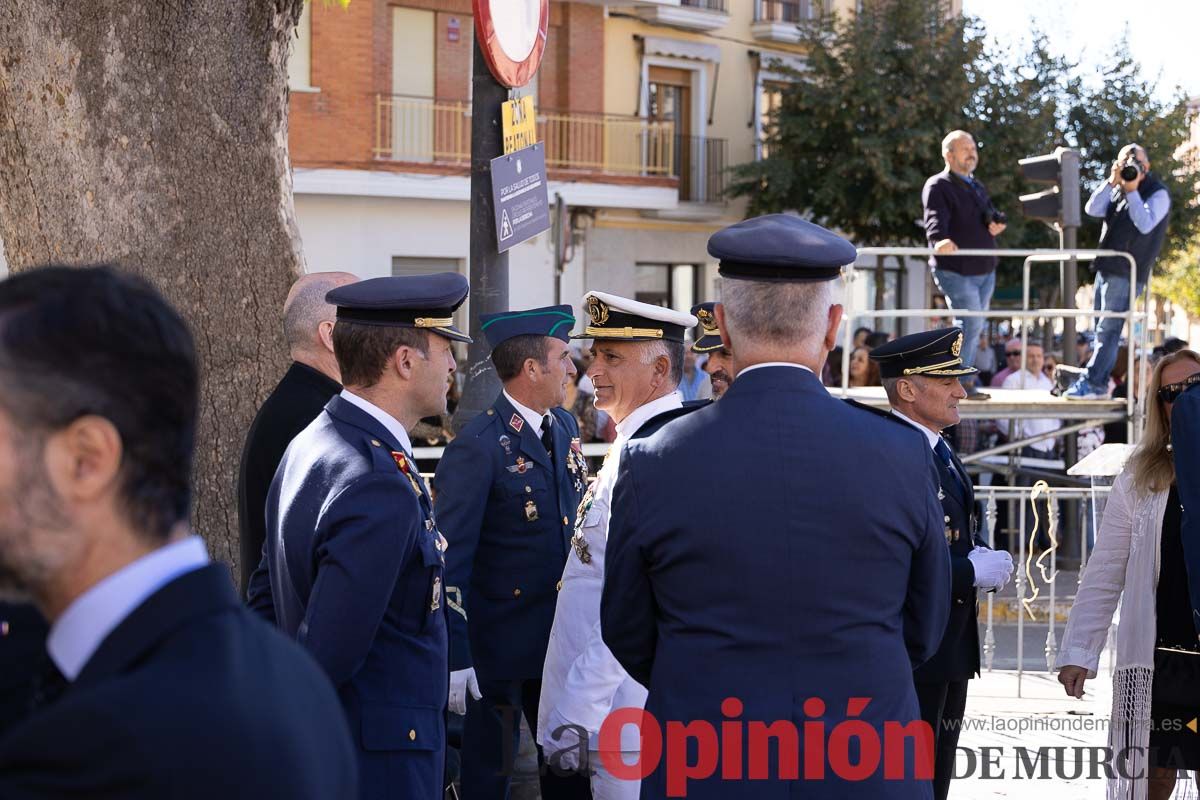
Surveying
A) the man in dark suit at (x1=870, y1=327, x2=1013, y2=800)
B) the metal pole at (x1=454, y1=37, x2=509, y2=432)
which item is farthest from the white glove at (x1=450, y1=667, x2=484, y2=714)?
the metal pole at (x1=454, y1=37, x2=509, y2=432)

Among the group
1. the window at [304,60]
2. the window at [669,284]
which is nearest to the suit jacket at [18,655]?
the window at [304,60]

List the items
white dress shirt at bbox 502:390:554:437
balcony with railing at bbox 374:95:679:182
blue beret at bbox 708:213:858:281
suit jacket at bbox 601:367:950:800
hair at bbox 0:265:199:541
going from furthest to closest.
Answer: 1. balcony with railing at bbox 374:95:679:182
2. white dress shirt at bbox 502:390:554:437
3. blue beret at bbox 708:213:858:281
4. suit jacket at bbox 601:367:950:800
5. hair at bbox 0:265:199:541

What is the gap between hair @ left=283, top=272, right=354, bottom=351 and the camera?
4480 mm

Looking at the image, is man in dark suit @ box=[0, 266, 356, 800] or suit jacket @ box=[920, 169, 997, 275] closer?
man in dark suit @ box=[0, 266, 356, 800]

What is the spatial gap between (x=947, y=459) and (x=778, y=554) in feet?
8.90

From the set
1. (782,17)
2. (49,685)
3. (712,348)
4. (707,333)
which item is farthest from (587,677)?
(782,17)

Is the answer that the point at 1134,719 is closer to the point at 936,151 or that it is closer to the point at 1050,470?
the point at 1050,470

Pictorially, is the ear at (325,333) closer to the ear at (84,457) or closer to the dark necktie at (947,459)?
the dark necktie at (947,459)

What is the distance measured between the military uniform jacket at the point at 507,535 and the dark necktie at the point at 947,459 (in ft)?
4.53

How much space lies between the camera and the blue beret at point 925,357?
5617 mm

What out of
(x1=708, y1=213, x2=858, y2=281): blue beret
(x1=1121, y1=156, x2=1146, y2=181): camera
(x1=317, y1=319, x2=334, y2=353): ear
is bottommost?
(x1=317, y1=319, x2=334, y2=353): ear

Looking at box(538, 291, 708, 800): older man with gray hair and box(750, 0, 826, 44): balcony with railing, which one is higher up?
box(750, 0, 826, 44): balcony with railing

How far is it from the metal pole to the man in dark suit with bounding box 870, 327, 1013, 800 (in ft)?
5.19

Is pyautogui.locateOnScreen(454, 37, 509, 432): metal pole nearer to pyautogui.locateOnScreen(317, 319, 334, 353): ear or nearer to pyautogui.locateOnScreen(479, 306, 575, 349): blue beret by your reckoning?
pyautogui.locateOnScreen(479, 306, 575, 349): blue beret
